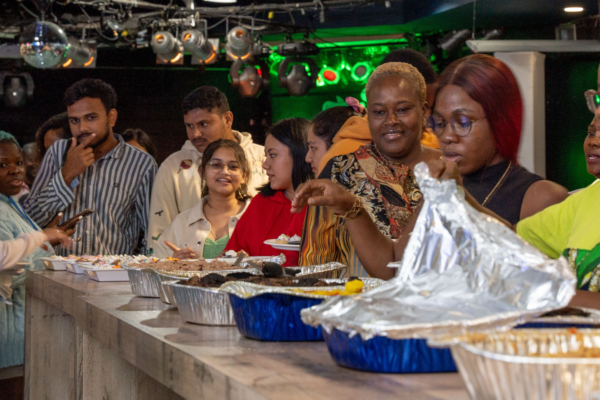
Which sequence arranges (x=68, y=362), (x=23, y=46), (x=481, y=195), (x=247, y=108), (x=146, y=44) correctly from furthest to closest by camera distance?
(x=247, y=108), (x=146, y=44), (x=23, y=46), (x=68, y=362), (x=481, y=195)

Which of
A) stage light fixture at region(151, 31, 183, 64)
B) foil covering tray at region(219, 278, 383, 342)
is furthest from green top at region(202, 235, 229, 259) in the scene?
stage light fixture at region(151, 31, 183, 64)

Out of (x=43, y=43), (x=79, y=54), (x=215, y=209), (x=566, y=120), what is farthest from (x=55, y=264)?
(x=566, y=120)

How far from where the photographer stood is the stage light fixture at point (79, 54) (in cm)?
723

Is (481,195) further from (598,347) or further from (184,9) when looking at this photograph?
(184,9)

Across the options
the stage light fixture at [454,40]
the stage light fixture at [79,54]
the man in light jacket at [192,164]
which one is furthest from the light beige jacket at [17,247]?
the stage light fixture at [454,40]

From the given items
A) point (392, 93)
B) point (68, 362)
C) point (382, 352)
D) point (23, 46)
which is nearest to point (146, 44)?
point (23, 46)

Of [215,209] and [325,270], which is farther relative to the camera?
[215,209]

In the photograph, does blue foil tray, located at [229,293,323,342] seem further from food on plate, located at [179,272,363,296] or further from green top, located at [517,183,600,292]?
green top, located at [517,183,600,292]

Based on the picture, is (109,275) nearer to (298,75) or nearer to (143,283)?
(143,283)

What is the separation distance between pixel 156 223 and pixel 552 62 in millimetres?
4766

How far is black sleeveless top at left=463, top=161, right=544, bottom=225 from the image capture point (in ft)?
4.90

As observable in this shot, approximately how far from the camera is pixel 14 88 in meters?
8.16

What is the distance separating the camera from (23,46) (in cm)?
536

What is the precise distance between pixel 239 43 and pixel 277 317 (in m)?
6.27
